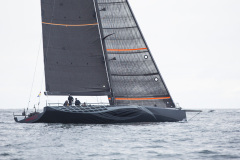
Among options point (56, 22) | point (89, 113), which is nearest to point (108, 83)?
point (89, 113)

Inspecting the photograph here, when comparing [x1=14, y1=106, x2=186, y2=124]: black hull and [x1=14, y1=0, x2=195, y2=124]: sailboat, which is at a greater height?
[x1=14, y1=0, x2=195, y2=124]: sailboat

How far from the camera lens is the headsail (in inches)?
1136

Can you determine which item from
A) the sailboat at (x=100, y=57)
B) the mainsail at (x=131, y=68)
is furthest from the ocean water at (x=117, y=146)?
the sailboat at (x=100, y=57)

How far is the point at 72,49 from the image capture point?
2941 cm

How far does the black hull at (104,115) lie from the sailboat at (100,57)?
576 mm

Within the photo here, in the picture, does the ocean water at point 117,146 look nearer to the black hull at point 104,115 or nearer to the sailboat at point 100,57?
the black hull at point 104,115

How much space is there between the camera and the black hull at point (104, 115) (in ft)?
86.8

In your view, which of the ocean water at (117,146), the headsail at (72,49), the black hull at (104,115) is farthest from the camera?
the headsail at (72,49)

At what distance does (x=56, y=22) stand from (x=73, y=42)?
76.0 inches

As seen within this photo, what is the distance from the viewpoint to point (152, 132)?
23391 millimetres

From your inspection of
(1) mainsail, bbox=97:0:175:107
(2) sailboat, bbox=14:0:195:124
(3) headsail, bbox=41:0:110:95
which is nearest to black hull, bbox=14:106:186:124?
(2) sailboat, bbox=14:0:195:124

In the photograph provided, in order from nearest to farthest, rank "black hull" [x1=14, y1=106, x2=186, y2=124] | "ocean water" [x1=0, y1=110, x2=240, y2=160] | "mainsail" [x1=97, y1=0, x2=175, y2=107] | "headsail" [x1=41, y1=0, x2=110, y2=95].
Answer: "ocean water" [x1=0, y1=110, x2=240, y2=160] < "black hull" [x1=14, y1=106, x2=186, y2=124] < "mainsail" [x1=97, y1=0, x2=175, y2=107] < "headsail" [x1=41, y1=0, x2=110, y2=95]

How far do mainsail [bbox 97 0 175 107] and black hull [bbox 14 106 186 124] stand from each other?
1.54 metres

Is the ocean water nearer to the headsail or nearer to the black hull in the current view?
the black hull
